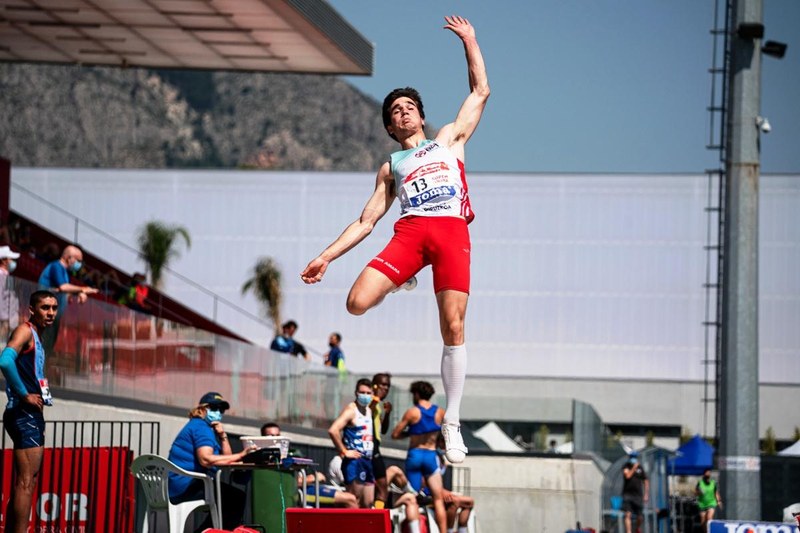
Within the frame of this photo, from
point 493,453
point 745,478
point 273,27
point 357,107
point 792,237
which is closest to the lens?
point 745,478

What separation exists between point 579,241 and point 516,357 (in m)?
5.43

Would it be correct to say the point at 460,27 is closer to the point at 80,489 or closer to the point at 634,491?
the point at 80,489

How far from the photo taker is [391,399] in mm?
25938

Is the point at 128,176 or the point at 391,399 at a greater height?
the point at 128,176

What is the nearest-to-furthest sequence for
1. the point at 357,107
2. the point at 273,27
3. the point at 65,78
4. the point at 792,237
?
the point at 273,27, the point at 792,237, the point at 65,78, the point at 357,107

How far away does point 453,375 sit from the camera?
895cm

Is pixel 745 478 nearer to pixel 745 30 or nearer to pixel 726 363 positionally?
pixel 726 363

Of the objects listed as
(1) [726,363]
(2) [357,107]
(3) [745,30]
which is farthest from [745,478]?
(2) [357,107]

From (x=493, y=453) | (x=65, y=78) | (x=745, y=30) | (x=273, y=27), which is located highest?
(x=65, y=78)

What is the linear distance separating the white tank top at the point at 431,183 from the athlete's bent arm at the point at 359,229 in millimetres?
157

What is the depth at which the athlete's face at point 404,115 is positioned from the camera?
8906mm

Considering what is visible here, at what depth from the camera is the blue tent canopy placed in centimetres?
3297

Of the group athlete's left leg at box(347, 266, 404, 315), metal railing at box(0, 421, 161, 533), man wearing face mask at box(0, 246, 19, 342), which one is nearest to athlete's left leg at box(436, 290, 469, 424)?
athlete's left leg at box(347, 266, 404, 315)

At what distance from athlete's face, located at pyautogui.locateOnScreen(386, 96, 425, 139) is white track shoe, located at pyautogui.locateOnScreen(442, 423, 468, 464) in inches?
73.3
